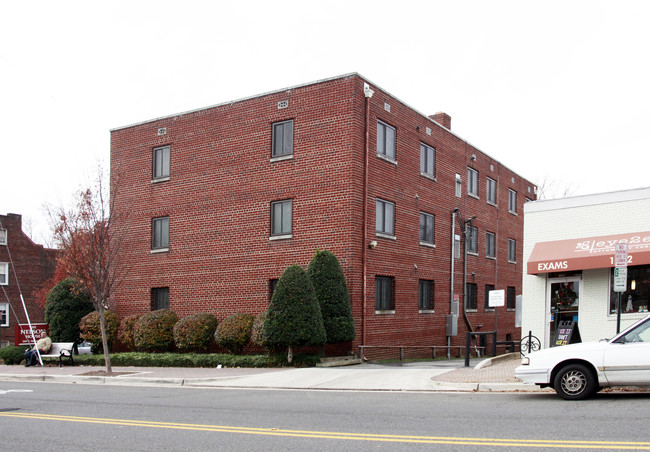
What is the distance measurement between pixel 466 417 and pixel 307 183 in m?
14.7

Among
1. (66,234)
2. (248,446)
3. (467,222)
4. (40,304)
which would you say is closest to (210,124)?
(66,234)

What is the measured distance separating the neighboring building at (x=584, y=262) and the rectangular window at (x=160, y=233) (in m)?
14.8

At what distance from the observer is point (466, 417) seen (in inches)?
372

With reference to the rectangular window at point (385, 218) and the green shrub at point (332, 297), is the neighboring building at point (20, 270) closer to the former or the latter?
the rectangular window at point (385, 218)

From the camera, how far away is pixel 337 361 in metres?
20.7

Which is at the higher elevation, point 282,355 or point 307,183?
point 307,183

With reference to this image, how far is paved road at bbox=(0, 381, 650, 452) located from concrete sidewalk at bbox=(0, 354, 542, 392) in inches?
35.9

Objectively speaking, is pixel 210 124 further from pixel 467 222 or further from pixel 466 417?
pixel 466 417

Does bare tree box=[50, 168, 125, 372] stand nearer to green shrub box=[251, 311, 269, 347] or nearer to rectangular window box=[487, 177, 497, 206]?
green shrub box=[251, 311, 269, 347]

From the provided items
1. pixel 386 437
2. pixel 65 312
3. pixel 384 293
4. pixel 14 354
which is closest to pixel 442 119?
pixel 384 293

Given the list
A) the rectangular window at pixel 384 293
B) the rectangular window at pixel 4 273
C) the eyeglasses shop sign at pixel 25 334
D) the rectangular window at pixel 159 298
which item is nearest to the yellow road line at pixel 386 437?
the rectangular window at pixel 384 293

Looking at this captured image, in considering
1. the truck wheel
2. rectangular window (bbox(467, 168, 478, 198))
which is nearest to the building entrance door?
the truck wheel

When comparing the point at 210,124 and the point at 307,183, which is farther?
the point at 210,124

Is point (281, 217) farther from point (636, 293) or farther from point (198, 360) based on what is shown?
point (636, 293)
